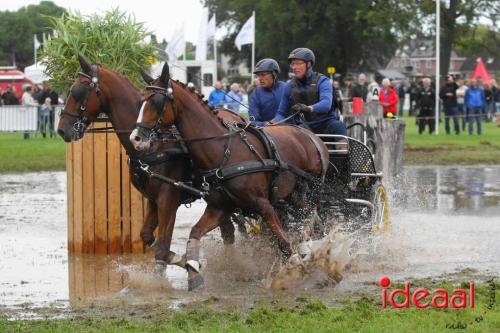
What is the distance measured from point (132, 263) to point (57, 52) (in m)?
2.54

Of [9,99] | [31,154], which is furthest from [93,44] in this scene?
[9,99]

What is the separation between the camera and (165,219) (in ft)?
32.1

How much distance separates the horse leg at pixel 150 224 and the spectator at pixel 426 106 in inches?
938

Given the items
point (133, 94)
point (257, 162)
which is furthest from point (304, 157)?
point (133, 94)

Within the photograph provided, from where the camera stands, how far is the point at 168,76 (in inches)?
370

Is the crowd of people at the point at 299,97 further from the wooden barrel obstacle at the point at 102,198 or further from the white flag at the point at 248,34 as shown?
the white flag at the point at 248,34

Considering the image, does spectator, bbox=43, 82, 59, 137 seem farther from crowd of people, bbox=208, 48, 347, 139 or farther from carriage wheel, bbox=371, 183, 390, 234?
crowd of people, bbox=208, 48, 347, 139

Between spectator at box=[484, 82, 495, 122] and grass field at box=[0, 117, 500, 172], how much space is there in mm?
8651

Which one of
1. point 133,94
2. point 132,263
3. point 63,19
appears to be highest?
point 63,19

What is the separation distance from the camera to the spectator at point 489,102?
41.7 m

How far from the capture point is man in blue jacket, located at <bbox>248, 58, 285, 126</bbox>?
38.3 ft

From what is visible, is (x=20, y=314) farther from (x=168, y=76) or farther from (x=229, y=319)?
(x=168, y=76)

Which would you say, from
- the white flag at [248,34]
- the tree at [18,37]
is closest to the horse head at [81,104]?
the white flag at [248,34]

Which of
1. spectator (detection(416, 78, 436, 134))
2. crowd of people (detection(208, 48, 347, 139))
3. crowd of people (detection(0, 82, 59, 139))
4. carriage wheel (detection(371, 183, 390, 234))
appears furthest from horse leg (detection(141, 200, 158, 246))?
spectator (detection(416, 78, 436, 134))
